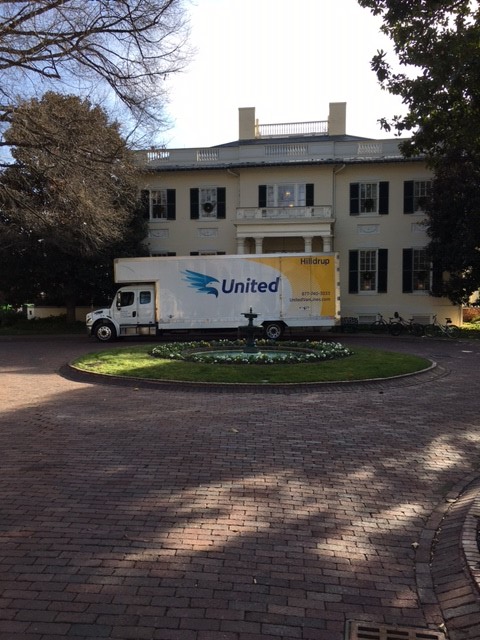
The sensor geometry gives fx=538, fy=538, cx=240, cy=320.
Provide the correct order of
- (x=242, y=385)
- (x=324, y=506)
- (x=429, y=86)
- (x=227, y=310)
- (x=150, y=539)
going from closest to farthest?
1. (x=150, y=539)
2. (x=324, y=506)
3. (x=429, y=86)
4. (x=242, y=385)
5. (x=227, y=310)

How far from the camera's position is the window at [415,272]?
30.2 m

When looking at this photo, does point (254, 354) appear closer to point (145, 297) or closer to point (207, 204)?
point (145, 297)

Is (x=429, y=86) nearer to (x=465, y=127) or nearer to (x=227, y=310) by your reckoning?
(x=465, y=127)

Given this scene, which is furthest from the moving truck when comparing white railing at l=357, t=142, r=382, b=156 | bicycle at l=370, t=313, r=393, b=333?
white railing at l=357, t=142, r=382, b=156

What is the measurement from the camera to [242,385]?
11.5 metres

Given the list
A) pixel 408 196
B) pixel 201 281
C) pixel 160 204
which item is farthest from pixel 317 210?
pixel 201 281

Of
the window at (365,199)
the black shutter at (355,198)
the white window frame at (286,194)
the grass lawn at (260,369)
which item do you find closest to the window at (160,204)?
the white window frame at (286,194)

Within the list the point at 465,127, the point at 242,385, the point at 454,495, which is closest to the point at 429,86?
the point at 465,127

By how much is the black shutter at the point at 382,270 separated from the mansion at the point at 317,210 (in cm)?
6

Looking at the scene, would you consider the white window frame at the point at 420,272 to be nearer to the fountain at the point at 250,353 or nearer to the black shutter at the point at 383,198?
the black shutter at the point at 383,198

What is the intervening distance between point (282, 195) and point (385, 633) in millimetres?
29708

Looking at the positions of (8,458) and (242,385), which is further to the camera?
(242,385)

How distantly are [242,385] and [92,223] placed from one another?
6704 millimetres

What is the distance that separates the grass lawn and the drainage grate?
8.34m
